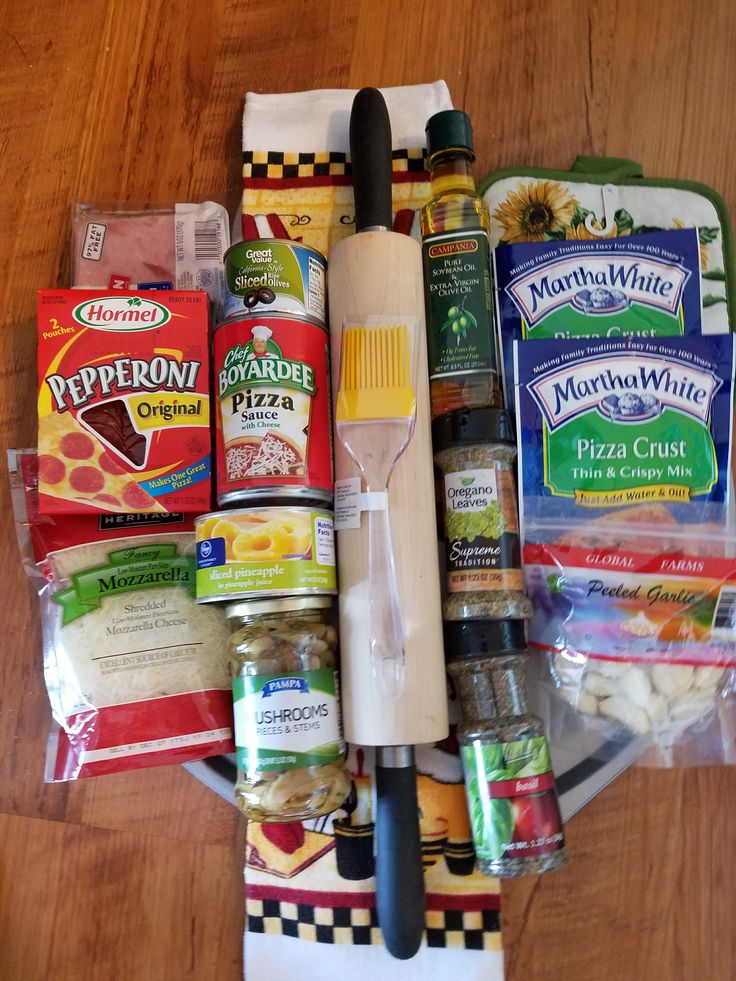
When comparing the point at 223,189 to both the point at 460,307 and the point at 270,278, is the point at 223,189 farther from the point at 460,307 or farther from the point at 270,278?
the point at 460,307

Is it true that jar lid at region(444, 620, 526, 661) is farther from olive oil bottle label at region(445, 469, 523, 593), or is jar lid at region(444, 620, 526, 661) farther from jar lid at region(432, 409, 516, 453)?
jar lid at region(432, 409, 516, 453)

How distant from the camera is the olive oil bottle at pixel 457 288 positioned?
0.85 m

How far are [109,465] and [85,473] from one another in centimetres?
3

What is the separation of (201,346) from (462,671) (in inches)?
18.5

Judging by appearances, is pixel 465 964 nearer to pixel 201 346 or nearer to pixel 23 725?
pixel 23 725

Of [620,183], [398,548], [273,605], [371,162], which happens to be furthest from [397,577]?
[620,183]

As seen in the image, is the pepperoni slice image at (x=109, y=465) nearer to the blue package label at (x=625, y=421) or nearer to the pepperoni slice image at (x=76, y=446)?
the pepperoni slice image at (x=76, y=446)

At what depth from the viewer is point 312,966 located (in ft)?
2.67

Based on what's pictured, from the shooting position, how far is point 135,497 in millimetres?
822

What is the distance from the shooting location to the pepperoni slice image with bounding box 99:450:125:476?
82cm

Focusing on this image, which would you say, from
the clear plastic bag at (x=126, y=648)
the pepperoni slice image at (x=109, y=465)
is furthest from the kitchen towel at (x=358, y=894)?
the pepperoni slice image at (x=109, y=465)

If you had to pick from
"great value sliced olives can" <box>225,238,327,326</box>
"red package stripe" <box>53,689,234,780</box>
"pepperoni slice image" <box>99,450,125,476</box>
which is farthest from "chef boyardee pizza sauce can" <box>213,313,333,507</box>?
"red package stripe" <box>53,689,234,780</box>

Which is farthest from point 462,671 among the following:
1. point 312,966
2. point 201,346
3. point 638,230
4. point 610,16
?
point 610,16

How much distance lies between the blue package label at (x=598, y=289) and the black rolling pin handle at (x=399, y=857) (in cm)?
48
